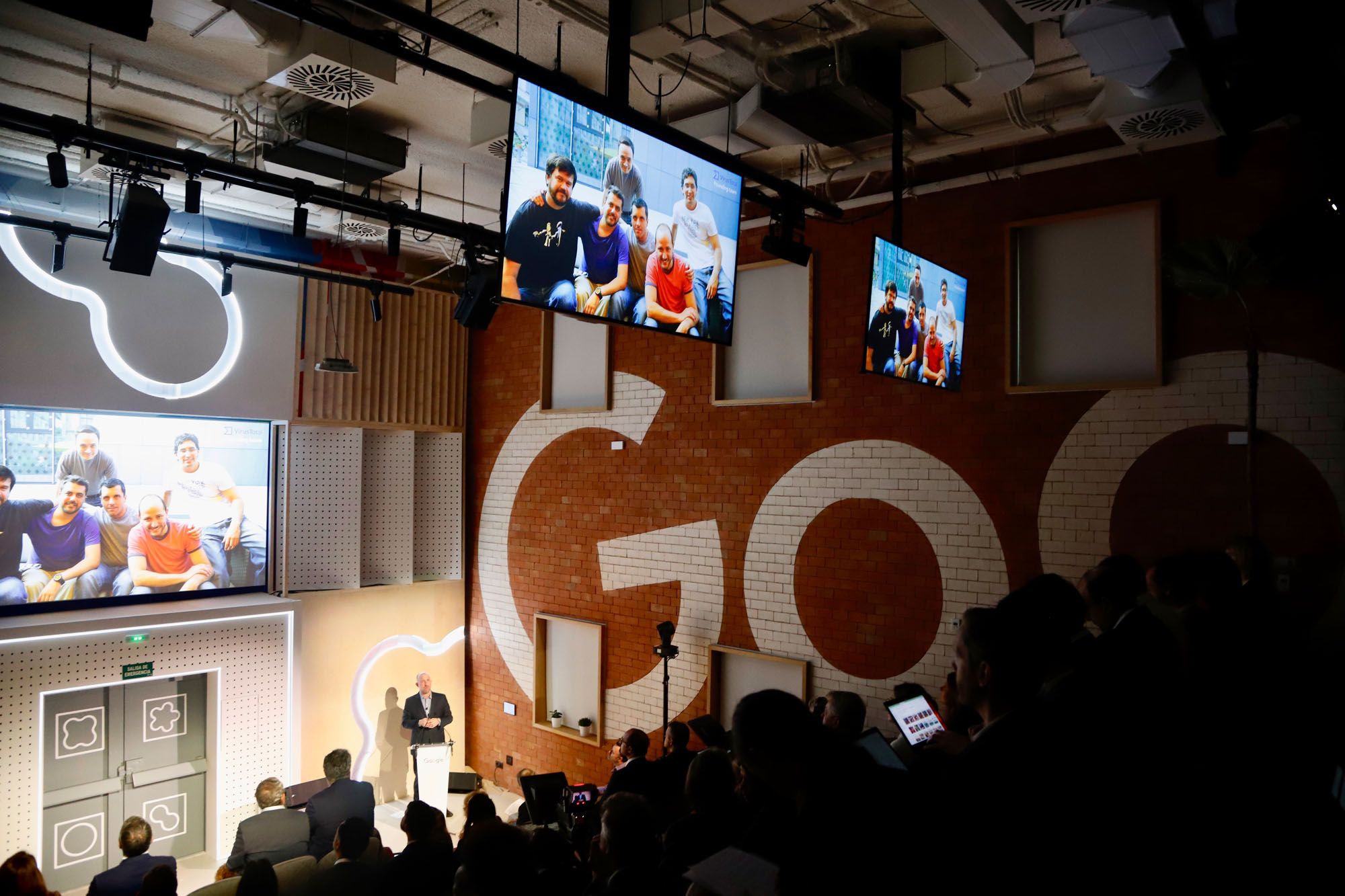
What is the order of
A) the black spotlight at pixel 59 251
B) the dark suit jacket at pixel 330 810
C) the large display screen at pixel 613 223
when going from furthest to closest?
the black spotlight at pixel 59 251 < the dark suit jacket at pixel 330 810 < the large display screen at pixel 613 223

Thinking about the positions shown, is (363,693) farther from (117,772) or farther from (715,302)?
(715,302)

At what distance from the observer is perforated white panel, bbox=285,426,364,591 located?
26.3 ft

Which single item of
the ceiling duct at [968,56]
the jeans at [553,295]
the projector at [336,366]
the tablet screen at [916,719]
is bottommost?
the tablet screen at [916,719]

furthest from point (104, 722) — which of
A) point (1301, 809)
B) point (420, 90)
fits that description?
point (1301, 809)

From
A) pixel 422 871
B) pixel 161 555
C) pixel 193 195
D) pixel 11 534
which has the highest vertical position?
pixel 193 195

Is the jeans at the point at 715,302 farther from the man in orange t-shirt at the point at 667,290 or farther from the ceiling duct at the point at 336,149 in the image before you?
the ceiling duct at the point at 336,149

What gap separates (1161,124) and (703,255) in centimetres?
286

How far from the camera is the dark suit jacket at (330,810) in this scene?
17.9 feet

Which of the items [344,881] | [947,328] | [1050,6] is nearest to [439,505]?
[344,881]

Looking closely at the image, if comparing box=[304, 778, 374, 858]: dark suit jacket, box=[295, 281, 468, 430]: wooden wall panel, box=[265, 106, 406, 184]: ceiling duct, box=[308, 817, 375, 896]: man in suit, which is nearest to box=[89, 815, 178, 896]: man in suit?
box=[304, 778, 374, 858]: dark suit jacket

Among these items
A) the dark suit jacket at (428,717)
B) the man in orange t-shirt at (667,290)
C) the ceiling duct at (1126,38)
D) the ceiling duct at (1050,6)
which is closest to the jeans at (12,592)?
the dark suit jacket at (428,717)

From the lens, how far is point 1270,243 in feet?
15.0

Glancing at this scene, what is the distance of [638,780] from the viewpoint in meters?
4.76

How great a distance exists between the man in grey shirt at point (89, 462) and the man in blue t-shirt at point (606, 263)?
594cm
